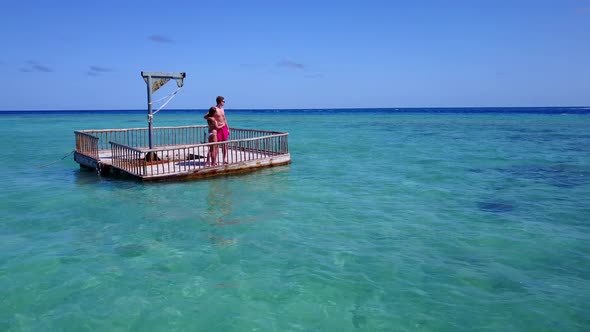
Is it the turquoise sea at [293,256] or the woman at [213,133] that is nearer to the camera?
the turquoise sea at [293,256]

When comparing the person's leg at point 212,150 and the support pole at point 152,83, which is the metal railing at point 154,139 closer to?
the support pole at point 152,83

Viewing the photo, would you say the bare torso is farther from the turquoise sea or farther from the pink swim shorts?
the turquoise sea

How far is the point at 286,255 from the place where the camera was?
7801 mm

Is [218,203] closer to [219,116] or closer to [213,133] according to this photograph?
[213,133]

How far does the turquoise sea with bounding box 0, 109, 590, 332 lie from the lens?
5.73m

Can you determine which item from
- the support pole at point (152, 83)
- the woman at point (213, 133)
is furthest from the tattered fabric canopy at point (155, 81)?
the woman at point (213, 133)

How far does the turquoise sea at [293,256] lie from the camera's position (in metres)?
5.73

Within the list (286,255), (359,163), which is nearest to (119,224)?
(286,255)

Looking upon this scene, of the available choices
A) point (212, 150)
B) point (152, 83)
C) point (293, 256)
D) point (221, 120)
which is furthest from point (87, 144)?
point (293, 256)

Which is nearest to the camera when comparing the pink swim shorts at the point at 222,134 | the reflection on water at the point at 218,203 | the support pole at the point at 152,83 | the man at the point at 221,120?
the reflection on water at the point at 218,203

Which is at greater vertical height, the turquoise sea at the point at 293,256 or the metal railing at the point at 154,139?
the metal railing at the point at 154,139

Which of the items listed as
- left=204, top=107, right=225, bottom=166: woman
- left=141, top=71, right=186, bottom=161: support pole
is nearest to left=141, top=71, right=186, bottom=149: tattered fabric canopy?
left=141, top=71, right=186, bottom=161: support pole

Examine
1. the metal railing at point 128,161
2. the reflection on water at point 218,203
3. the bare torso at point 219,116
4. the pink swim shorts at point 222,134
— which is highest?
the bare torso at point 219,116

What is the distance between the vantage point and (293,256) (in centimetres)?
775
